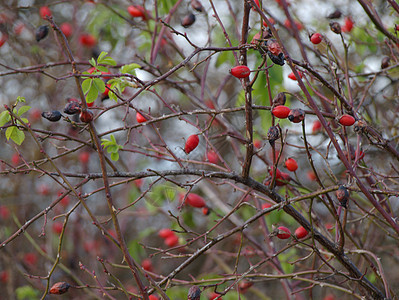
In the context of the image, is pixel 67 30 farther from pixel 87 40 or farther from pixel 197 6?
pixel 197 6

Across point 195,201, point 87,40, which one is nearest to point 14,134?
point 195,201

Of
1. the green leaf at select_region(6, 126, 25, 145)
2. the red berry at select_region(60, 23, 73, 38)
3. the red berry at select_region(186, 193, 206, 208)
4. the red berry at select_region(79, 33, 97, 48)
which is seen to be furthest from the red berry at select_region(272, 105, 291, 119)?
the red berry at select_region(79, 33, 97, 48)

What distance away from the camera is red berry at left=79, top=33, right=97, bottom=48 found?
4219mm

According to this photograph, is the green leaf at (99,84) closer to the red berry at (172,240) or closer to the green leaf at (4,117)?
the green leaf at (4,117)

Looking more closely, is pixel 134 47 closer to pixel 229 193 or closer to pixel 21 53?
pixel 21 53

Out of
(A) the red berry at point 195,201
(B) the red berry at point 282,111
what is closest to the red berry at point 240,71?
(B) the red berry at point 282,111

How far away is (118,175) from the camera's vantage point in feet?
4.69

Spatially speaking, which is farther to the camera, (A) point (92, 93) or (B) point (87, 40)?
(B) point (87, 40)

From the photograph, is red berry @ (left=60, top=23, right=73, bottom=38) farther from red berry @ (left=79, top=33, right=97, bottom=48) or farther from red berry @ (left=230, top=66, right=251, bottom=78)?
red berry @ (left=230, top=66, right=251, bottom=78)

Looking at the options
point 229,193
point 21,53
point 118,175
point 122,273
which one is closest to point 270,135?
point 118,175

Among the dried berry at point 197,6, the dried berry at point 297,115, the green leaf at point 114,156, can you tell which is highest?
the dried berry at point 197,6

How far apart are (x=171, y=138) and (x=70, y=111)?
3.11 metres

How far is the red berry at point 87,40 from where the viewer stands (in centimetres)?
422

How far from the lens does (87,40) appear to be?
4215 millimetres
